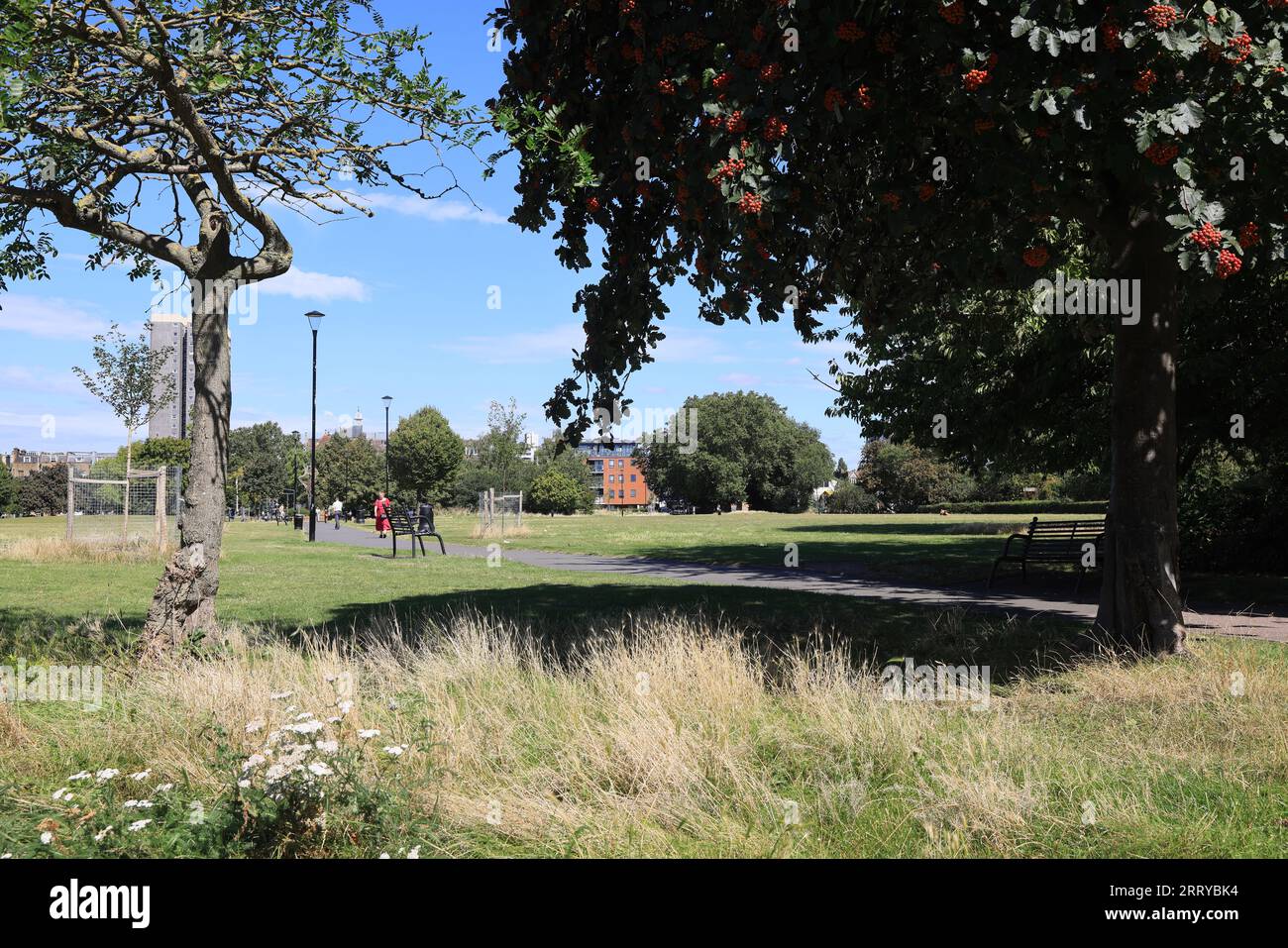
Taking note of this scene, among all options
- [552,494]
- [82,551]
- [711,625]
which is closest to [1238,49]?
[711,625]

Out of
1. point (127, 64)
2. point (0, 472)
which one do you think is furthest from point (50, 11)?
point (0, 472)

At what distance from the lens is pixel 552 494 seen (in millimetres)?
73375

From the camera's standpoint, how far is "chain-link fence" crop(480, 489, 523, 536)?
31.5 m

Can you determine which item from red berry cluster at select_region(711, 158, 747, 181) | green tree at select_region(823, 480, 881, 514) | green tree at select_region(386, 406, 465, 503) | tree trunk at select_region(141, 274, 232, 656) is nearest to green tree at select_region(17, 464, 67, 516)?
green tree at select_region(386, 406, 465, 503)

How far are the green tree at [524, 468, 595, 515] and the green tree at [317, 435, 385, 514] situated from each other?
49.8 feet

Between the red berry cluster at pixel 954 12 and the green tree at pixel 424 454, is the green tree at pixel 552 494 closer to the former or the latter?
the green tree at pixel 424 454

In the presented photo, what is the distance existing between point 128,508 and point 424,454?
4502 cm

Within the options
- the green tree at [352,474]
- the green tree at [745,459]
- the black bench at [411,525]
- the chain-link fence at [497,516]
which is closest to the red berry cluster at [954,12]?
the black bench at [411,525]

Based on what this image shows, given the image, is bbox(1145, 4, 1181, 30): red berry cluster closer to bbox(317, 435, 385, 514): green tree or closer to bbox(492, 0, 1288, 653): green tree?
bbox(492, 0, 1288, 653): green tree

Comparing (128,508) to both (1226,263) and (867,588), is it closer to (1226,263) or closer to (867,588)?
(867,588)

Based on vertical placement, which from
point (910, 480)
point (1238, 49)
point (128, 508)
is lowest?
point (128, 508)

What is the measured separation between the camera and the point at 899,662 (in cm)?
760

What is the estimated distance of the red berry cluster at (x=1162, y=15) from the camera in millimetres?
4777
